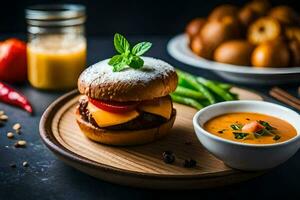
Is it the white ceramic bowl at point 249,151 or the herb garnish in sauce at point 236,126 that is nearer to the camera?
the white ceramic bowl at point 249,151

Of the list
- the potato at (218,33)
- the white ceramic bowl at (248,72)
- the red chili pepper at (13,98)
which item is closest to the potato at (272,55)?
the white ceramic bowl at (248,72)

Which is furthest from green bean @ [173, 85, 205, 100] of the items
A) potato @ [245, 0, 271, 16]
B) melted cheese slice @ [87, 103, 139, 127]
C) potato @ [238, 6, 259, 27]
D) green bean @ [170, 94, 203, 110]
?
potato @ [245, 0, 271, 16]

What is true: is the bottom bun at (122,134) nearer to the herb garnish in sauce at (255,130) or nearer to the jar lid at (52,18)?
the herb garnish in sauce at (255,130)

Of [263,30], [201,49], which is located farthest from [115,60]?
[263,30]

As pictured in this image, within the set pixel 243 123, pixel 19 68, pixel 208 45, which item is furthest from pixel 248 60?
pixel 19 68

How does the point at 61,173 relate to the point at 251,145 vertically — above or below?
below

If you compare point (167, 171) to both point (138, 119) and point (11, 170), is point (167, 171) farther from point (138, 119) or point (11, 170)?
point (11, 170)

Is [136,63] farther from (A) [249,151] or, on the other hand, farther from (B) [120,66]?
(A) [249,151]
